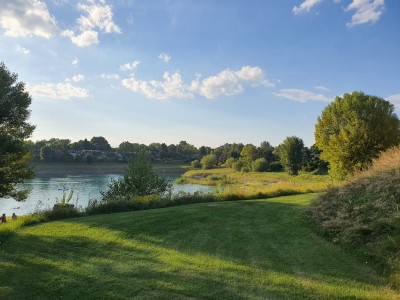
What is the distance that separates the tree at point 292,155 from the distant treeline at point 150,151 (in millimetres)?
3388

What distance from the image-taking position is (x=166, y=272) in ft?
20.3

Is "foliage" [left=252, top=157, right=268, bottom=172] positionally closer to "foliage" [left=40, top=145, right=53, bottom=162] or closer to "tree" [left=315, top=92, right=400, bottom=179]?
"tree" [left=315, top=92, right=400, bottom=179]

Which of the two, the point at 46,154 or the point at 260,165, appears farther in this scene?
the point at 46,154

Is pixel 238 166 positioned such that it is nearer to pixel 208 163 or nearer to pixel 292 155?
pixel 208 163

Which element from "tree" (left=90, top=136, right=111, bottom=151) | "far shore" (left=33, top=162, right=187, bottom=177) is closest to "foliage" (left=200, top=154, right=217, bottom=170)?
"far shore" (left=33, top=162, right=187, bottom=177)

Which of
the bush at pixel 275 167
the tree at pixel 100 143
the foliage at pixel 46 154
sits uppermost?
the tree at pixel 100 143

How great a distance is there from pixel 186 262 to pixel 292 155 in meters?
64.2

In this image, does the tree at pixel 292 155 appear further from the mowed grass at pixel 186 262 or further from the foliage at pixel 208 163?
the mowed grass at pixel 186 262

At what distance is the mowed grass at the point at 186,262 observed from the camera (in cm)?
529

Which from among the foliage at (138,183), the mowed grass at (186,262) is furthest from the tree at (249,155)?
the mowed grass at (186,262)

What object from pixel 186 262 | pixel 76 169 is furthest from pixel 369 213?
pixel 76 169

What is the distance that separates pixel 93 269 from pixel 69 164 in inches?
3576

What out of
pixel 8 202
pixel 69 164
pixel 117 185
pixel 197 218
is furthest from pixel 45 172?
pixel 197 218

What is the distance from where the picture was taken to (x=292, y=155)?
6781 centimetres
